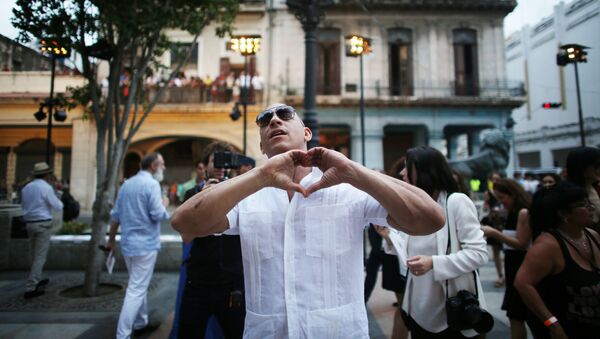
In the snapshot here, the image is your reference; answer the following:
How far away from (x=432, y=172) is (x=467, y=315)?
42.0 inches

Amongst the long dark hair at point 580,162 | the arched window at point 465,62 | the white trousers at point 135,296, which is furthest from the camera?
the arched window at point 465,62

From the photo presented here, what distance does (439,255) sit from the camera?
7.61 feet

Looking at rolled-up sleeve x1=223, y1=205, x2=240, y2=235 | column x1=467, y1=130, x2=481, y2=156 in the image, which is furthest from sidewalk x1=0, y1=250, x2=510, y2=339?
column x1=467, y1=130, x2=481, y2=156

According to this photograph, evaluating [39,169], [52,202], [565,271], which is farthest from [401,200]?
[39,169]

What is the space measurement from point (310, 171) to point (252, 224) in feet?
1.36

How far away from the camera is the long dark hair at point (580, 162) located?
2.90 m

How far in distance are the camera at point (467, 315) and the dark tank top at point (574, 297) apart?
0.55 meters

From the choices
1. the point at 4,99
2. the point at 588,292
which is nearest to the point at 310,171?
the point at 588,292

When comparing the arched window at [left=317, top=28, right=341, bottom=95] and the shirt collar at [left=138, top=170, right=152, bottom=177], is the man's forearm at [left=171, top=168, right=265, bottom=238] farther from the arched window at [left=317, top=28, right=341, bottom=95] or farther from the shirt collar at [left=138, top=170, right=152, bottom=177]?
the arched window at [left=317, top=28, right=341, bottom=95]

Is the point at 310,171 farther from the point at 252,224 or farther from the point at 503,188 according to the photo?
the point at 503,188

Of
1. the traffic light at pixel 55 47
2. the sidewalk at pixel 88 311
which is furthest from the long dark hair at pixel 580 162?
the traffic light at pixel 55 47

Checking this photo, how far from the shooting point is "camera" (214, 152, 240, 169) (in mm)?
2697

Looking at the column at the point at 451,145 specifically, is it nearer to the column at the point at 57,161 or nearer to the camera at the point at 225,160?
the camera at the point at 225,160

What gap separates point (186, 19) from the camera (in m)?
6.27
